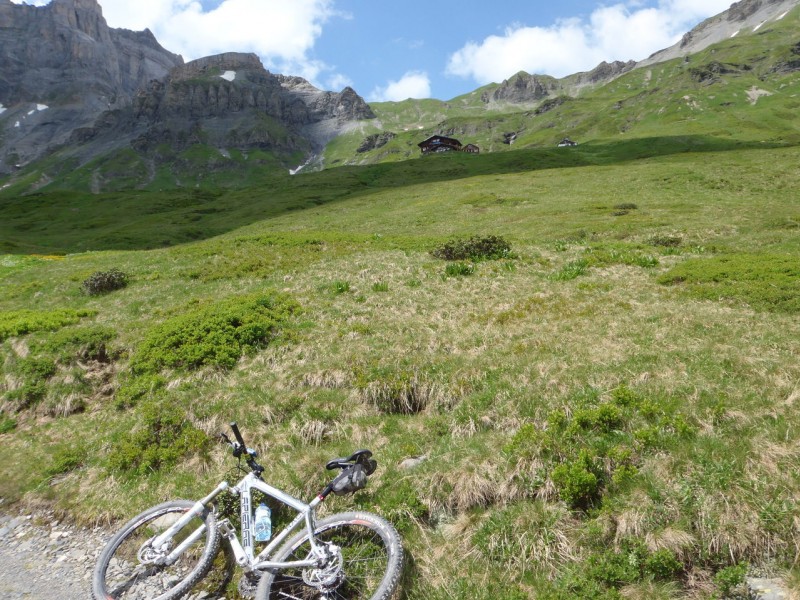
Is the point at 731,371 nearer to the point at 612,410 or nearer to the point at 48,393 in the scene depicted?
the point at 612,410

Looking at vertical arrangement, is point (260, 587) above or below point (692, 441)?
below

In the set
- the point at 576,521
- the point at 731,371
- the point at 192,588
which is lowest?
the point at 192,588

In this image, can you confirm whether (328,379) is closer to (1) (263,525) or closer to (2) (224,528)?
(2) (224,528)

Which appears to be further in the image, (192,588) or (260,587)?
(192,588)

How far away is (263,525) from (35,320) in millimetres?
18243

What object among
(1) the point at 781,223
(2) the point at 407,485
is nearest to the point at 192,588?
(2) the point at 407,485

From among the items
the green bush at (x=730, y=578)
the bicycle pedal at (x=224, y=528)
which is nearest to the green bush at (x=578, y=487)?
the green bush at (x=730, y=578)

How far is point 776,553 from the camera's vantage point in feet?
20.8

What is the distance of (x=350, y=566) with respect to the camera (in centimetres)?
750

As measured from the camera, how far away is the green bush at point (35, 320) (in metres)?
18.8

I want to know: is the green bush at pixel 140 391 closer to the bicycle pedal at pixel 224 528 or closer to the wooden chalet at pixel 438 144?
the bicycle pedal at pixel 224 528

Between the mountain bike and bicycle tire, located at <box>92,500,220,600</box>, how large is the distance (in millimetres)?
17

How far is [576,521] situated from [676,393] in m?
4.22

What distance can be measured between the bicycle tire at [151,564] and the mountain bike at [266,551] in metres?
0.02
